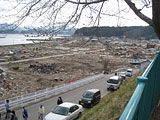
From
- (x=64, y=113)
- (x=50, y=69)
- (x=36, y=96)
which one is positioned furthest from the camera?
(x=50, y=69)

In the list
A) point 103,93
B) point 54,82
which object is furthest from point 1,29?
point 54,82

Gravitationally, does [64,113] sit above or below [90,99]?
above

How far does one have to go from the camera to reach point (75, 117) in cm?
1003

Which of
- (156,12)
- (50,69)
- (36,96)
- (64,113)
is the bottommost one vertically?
(50,69)

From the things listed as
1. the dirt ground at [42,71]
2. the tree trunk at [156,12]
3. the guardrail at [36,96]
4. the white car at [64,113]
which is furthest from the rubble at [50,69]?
the guardrail at [36,96]

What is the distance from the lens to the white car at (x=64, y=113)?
8797 millimetres

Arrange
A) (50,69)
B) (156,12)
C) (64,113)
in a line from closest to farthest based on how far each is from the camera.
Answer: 1. (156,12)
2. (64,113)
3. (50,69)

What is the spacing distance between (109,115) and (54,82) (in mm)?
18497

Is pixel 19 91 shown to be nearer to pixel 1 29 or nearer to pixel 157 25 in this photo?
pixel 1 29

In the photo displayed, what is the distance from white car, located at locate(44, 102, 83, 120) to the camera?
28.9 ft

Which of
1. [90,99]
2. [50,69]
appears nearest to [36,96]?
[90,99]

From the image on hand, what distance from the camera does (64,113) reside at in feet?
30.3

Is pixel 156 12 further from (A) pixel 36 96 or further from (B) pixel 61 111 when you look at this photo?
(A) pixel 36 96

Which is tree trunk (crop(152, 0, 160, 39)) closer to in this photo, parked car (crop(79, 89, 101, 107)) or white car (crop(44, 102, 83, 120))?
white car (crop(44, 102, 83, 120))
